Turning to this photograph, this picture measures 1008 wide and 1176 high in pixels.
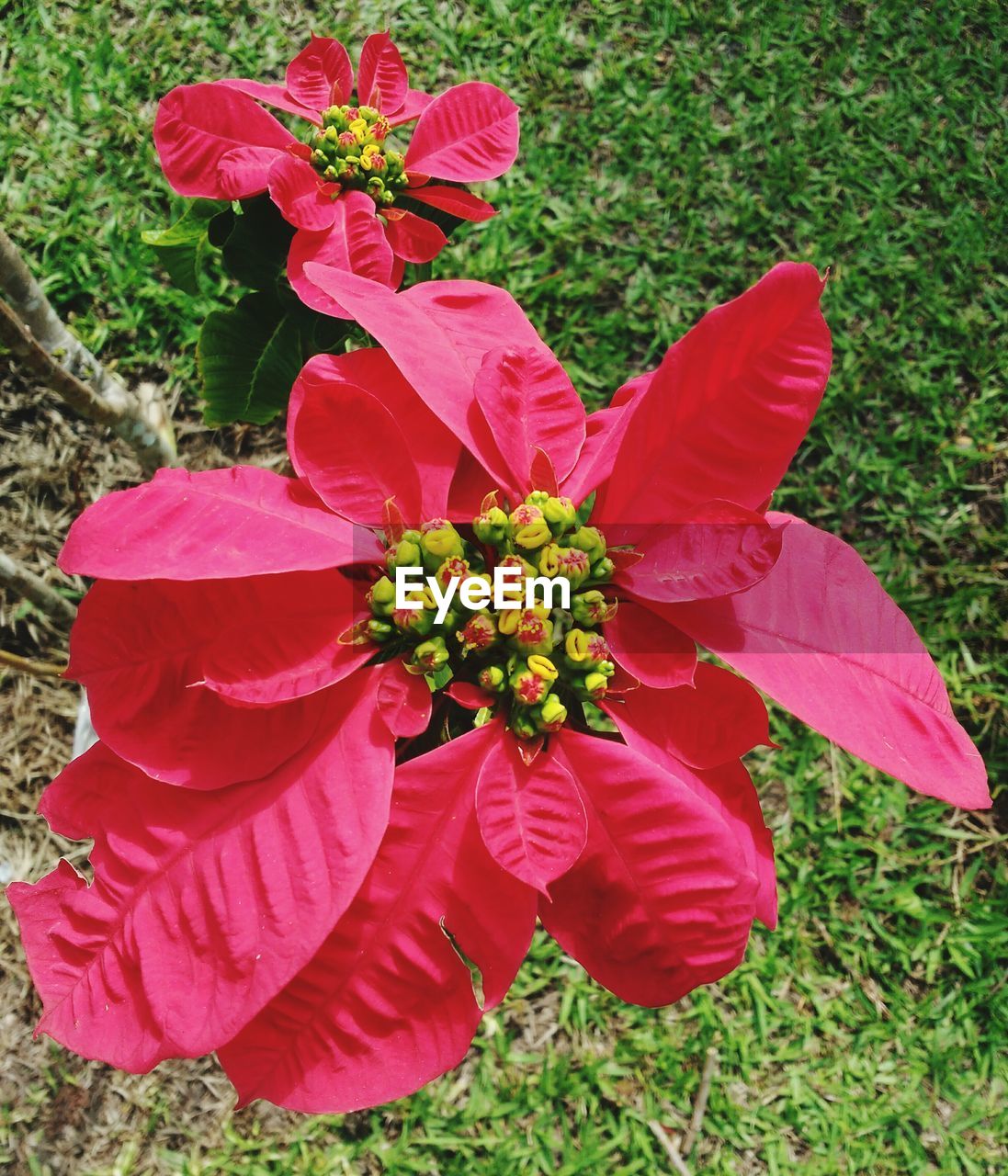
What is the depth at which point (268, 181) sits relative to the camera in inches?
33.9

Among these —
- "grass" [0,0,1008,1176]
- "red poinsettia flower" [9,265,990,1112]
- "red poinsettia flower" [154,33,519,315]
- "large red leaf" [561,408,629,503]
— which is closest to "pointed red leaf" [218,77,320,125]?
"red poinsettia flower" [154,33,519,315]

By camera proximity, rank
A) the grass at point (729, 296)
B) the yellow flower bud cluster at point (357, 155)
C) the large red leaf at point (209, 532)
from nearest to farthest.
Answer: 1. the large red leaf at point (209, 532)
2. the yellow flower bud cluster at point (357, 155)
3. the grass at point (729, 296)

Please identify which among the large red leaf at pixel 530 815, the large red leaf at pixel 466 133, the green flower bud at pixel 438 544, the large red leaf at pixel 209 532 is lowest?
the large red leaf at pixel 530 815

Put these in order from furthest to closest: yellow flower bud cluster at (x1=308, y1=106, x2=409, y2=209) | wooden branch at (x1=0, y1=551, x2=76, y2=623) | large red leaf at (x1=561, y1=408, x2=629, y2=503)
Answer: wooden branch at (x1=0, y1=551, x2=76, y2=623) < yellow flower bud cluster at (x1=308, y1=106, x2=409, y2=209) < large red leaf at (x1=561, y1=408, x2=629, y2=503)

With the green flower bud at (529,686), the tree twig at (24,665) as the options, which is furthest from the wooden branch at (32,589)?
the green flower bud at (529,686)

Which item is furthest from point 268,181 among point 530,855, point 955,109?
point 955,109

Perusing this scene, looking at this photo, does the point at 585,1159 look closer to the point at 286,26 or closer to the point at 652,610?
the point at 652,610

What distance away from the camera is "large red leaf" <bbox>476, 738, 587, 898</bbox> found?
2.00 ft

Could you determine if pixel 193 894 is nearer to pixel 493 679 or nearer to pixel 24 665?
pixel 493 679

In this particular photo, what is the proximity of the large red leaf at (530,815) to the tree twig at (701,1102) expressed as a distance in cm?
132

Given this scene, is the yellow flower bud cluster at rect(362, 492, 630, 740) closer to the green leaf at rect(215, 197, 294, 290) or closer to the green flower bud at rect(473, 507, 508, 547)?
the green flower bud at rect(473, 507, 508, 547)

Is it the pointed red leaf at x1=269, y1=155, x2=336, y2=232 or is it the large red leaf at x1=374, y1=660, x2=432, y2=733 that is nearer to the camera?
the large red leaf at x1=374, y1=660, x2=432, y2=733

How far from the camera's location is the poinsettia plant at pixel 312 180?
0.87m

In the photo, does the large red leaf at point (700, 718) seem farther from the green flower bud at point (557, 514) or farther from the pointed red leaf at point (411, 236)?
the pointed red leaf at point (411, 236)
